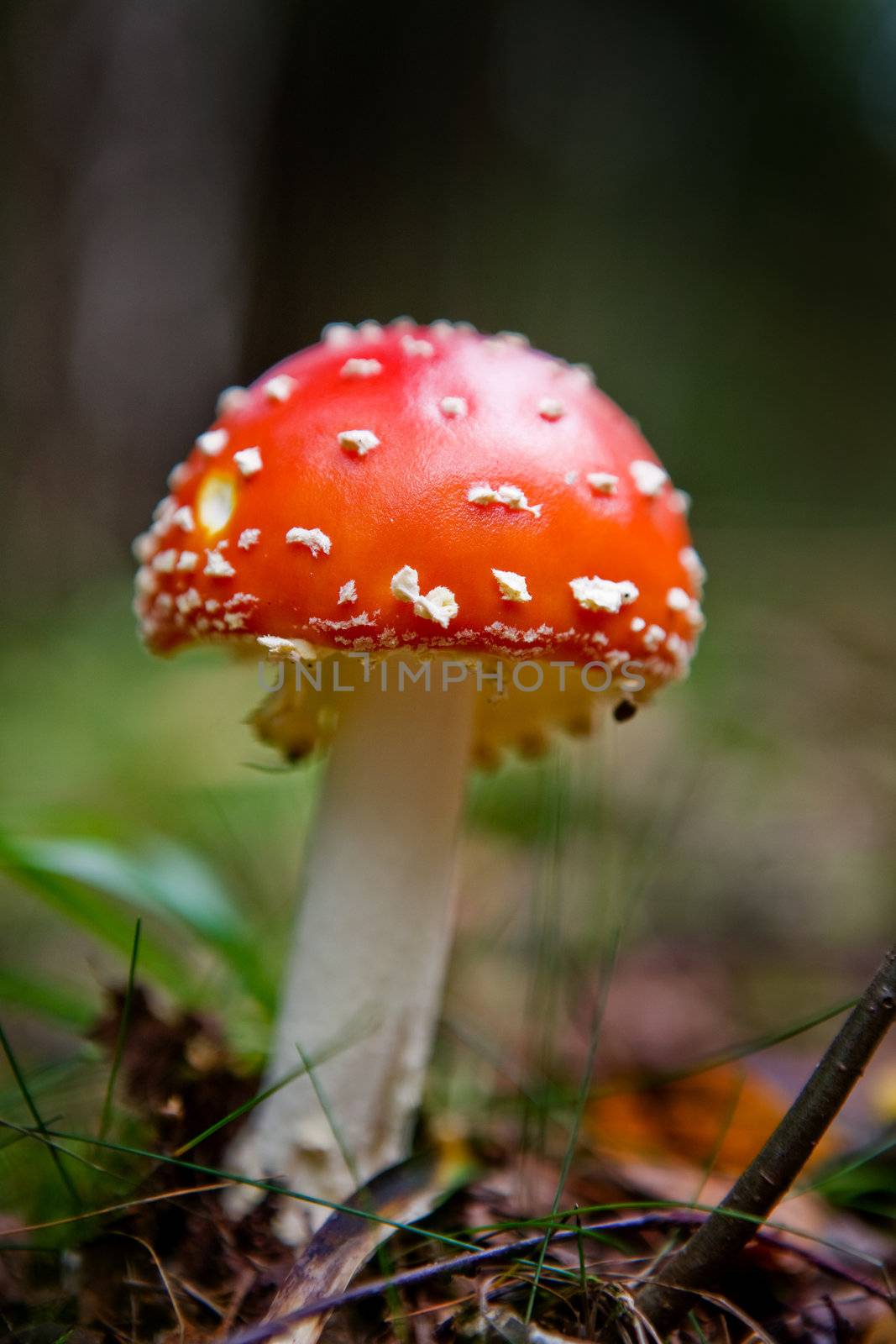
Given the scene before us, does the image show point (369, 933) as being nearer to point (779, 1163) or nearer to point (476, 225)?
point (779, 1163)

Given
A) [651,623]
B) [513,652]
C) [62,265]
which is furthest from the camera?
[62,265]

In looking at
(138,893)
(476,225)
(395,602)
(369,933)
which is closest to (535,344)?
(476,225)

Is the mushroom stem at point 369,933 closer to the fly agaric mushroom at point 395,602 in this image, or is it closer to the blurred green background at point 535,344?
the fly agaric mushroom at point 395,602

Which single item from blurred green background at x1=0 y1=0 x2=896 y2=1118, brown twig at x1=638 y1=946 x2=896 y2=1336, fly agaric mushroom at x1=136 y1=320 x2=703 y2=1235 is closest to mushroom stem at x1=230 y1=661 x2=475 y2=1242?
fly agaric mushroom at x1=136 y1=320 x2=703 y2=1235

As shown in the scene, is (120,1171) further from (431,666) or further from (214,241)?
(214,241)

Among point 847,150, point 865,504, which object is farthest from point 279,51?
point 865,504

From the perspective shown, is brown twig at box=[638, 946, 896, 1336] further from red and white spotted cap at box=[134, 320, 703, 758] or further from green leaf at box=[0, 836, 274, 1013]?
green leaf at box=[0, 836, 274, 1013]
